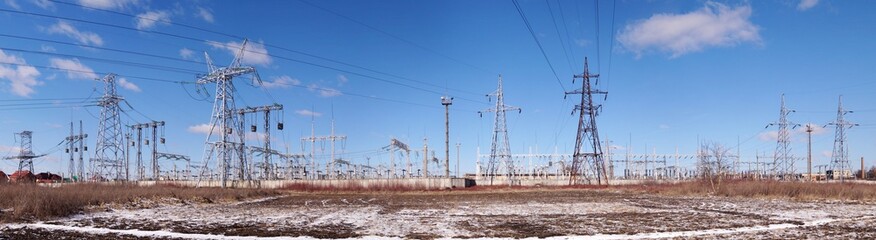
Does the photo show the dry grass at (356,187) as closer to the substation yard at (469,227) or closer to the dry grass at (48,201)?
the dry grass at (48,201)

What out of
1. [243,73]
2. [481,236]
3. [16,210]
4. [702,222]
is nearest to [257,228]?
[481,236]

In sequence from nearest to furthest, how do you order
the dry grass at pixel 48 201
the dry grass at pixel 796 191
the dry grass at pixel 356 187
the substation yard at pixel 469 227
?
1. the substation yard at pixel 469 227
2. the dry grass at pixel 48 201
3. the dry grass at pixel 796 191
4. the dry grass at pixel 356 187

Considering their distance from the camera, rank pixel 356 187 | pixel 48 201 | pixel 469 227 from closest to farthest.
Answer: pixel 469 227 → pixel 48 201 → pixel 356 187

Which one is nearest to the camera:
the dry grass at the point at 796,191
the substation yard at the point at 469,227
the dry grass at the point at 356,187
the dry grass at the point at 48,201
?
the substation yard at the point at 469,227

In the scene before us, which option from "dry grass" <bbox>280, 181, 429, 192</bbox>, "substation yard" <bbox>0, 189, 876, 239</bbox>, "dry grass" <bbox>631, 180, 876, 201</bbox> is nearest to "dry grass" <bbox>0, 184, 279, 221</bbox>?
"substation yard" <bbox>0, 189, 876, 239</bbox>

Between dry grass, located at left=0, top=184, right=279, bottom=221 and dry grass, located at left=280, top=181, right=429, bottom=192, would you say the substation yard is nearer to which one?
dry grass, located at left=0, top=184, right=279, bottom=221

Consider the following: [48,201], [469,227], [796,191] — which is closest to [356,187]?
[796,191]

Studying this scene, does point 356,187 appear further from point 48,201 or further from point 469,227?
point 469,227

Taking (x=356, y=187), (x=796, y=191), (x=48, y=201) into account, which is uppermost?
(x=48, y=201)

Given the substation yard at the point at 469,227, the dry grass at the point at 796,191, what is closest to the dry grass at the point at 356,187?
the dry grass at the point at 796,191

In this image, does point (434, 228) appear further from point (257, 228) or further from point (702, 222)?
point (702, 222)

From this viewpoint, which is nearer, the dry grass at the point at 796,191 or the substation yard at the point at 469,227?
the substation yard at the point at 469,227

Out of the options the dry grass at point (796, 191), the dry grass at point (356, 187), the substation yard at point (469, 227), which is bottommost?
the dry grass at point (356, 187)

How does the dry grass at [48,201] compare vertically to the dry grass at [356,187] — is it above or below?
above
